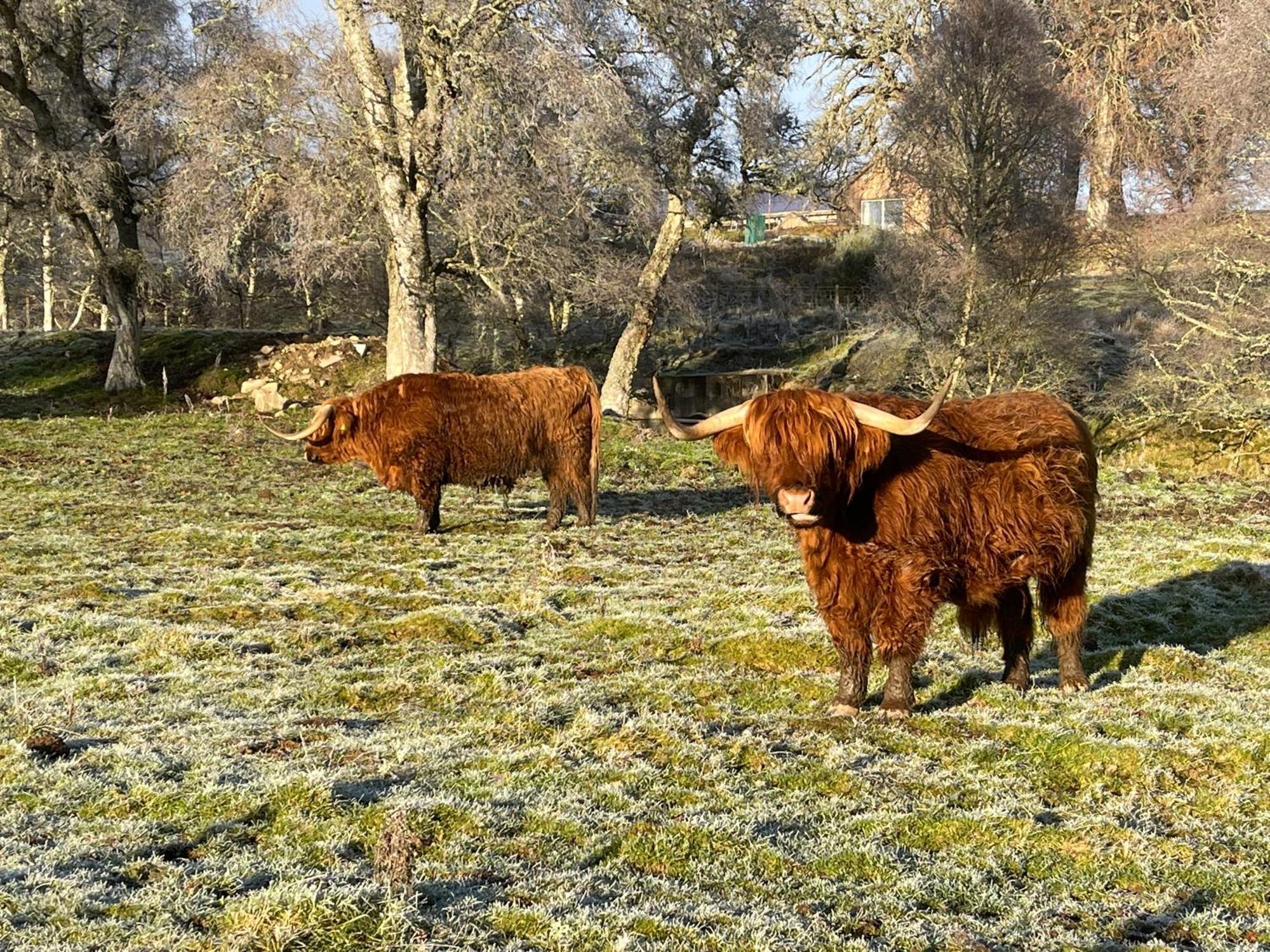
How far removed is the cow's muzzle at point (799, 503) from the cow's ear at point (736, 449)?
0.42 meters

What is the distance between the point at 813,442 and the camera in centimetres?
550

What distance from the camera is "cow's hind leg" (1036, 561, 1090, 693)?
6.56 m

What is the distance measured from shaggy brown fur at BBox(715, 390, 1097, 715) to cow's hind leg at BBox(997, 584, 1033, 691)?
22 cm

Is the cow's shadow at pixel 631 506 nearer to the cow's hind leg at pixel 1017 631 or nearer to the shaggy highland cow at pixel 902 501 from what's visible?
the cow's hind leg at pixel 1017 631

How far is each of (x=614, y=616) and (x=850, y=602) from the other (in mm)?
2744

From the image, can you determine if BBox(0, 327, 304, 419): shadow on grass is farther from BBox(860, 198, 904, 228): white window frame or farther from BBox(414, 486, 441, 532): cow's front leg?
BBox(860, 198, 904, 228): white window frame

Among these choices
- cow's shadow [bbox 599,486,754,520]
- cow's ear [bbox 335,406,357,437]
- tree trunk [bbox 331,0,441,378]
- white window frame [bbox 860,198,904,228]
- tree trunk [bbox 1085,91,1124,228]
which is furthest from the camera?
white window frame [bbox 860,198,904,228]

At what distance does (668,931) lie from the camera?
11.3 feet

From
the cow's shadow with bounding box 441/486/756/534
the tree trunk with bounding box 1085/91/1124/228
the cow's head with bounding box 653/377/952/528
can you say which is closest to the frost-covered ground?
the cow's head with bounding box 653/377/952/528

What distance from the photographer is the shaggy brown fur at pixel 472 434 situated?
11.5m

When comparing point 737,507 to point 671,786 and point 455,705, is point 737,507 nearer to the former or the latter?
point 455,705

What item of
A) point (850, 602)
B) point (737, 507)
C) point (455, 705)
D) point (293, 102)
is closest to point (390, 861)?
point (455, 705)

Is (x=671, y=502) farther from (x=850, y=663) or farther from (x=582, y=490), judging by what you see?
(x=850, y=663)

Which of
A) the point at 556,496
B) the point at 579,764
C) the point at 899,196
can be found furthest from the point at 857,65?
the point at 579,764
